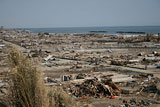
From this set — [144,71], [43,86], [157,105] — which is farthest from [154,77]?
[43,86]

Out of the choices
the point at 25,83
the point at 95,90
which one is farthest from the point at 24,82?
the point at 95,90

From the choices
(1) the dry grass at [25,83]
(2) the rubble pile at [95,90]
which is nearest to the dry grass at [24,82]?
(1) the dry grass at [25,83]

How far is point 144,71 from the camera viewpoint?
51.8 feet

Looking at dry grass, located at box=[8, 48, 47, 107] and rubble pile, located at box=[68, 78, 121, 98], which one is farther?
rubble pile, located at box=[68, 78, 121, 98]

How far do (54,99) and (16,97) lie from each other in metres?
1.40

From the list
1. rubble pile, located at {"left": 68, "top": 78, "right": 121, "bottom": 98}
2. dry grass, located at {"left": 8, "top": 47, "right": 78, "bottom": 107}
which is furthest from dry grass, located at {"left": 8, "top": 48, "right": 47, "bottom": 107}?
rubble pile, located at {"left": 68, "top": 78, "right": 121, "bottom": 98}

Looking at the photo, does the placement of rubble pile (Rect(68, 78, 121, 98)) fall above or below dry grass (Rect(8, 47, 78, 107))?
below

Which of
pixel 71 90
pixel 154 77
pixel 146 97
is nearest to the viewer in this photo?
pixel 146 97

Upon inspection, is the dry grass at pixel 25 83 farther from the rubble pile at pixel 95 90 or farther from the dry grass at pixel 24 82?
the rubble pile at pixel 95 90

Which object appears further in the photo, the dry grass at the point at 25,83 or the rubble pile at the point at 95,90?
the rubble pile at the point at 95,90

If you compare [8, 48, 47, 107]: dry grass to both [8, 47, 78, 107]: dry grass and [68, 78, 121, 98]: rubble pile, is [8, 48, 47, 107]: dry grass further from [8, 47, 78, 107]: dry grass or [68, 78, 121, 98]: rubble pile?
[68, 78, 121, 98]: rubble pile

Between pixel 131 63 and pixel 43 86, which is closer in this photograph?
pixel 43 86

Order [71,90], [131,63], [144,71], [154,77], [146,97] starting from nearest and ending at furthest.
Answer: [146,97], [71,90], [154,77], [144,71], [131,63]

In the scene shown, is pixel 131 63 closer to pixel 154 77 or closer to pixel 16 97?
pixel 154 77
